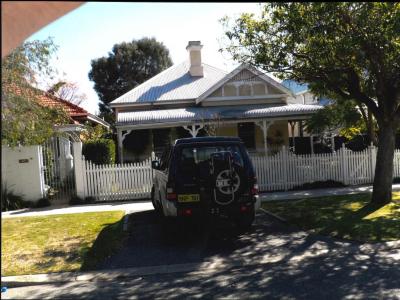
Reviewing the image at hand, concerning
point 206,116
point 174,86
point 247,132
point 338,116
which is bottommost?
point 247,132

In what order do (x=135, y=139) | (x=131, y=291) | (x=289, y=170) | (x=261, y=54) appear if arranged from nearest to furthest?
(x=131, y=291)
(x=261, y=54)
(x=289, y=170)
(x=135, y=139)

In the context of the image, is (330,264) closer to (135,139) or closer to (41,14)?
(41,14)

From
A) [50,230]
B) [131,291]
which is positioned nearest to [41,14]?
[131,291]

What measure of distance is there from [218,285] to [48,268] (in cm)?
288

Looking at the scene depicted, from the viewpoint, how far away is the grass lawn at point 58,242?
783 cm

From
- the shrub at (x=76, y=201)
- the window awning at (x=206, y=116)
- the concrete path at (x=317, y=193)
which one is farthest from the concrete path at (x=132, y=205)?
the window awning at (x=206, y=116)

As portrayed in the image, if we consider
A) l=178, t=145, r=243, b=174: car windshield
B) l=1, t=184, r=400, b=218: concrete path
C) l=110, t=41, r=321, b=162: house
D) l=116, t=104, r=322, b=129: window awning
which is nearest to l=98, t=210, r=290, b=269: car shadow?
l=178, t=145, r=243, b=174: car windshield

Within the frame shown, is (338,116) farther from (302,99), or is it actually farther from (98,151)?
(302,99)

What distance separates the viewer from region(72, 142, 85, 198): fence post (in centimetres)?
1490

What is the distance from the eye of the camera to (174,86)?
90.8 ft

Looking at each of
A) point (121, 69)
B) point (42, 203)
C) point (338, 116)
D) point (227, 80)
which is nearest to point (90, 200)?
point (42, 203)

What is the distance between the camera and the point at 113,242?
9141 mm

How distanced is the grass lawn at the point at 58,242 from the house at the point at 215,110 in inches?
348

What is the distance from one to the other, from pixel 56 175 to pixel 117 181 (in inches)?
84.3
